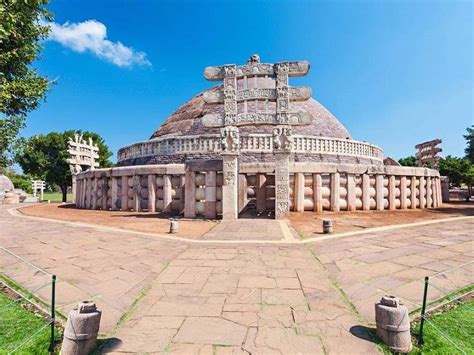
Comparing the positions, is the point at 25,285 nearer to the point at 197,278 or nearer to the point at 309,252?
the point at 197,278

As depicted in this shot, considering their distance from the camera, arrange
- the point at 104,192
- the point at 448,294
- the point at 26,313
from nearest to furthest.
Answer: the point at 26,313 → the point at 448,294 → the point at 104,192

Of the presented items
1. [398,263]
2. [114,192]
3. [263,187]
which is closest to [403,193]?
[263,187]

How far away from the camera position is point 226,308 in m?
2.75

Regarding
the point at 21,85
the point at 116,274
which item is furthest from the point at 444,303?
the point at 21,85

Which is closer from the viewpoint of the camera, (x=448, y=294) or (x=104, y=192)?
(x=448, y=294)

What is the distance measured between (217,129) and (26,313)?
17.0 meters

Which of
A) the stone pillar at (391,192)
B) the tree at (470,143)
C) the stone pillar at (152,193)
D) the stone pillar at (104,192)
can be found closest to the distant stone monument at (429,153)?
the tree at (470,143)

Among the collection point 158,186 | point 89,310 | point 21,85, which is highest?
point 21,85

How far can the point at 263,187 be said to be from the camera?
10633 millimetres

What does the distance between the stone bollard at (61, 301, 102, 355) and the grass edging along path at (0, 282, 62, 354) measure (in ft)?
0.93

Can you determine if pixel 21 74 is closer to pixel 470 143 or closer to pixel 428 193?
pixel 428 193

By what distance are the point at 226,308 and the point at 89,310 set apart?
136cm

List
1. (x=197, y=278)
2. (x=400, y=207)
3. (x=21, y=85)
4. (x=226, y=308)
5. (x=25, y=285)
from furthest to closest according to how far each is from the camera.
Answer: (x=400, y=207) → (x=21, y=85) → (x=197, y=278) → (x=25, y=285) → (x=226, y=308)

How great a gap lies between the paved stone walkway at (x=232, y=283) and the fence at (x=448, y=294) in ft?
0.46
